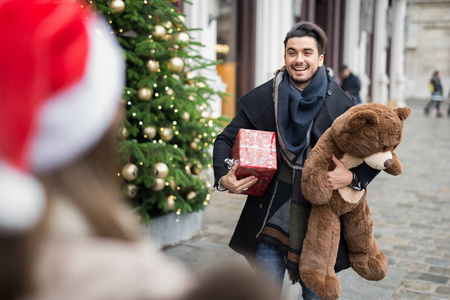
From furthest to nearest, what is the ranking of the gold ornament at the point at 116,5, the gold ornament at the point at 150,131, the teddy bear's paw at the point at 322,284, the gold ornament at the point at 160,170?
the gold ornament at the point at 150,131 < the gold ornament at the point at 160,170 < the gold ornament at the point at 116,5 < the teddy bear's paw at the point at 322,284

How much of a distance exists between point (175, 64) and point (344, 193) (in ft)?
8.20

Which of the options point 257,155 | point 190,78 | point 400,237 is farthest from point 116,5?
point 400,237

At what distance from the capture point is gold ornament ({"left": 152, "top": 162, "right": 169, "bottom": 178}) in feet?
14.8

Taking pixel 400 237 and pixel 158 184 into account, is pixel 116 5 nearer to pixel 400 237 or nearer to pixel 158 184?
pixel 158 184

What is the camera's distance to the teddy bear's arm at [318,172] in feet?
8.85

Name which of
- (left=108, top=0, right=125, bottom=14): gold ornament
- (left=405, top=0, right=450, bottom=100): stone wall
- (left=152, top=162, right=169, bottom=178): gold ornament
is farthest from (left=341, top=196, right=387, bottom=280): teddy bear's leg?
(left=405, top=0, right=450, bottom=100): stone wall

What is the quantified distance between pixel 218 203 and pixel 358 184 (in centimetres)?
482

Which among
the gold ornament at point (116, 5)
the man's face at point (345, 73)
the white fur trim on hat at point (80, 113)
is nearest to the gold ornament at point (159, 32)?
the gold ornament at point (116, 5)

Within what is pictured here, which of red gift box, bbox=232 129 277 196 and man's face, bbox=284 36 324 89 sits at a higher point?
man's face, bbox=284 36 324 89

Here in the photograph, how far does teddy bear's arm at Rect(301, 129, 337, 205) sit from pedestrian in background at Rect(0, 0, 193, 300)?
209cm

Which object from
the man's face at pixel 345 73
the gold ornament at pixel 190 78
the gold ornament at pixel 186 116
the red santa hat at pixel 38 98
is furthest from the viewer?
the man's face at pixel 345 73

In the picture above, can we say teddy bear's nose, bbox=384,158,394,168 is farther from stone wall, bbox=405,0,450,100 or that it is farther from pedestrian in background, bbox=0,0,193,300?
stone wall, bbox=405,0,450,100

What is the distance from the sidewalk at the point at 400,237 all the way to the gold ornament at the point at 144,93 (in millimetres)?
1538

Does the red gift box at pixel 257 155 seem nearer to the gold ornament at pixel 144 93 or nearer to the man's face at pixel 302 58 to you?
the man's face at pixel 302 58
